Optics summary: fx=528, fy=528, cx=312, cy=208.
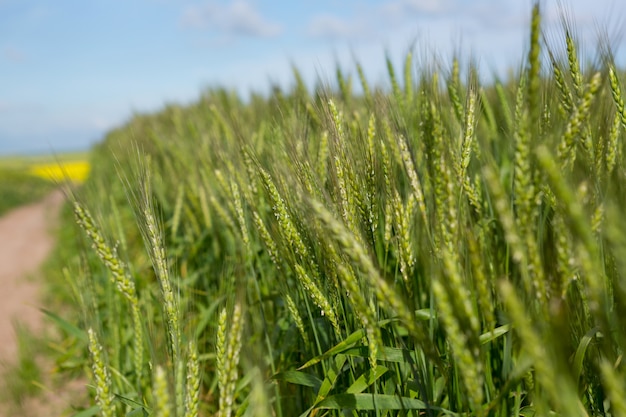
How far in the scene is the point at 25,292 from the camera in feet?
17.7

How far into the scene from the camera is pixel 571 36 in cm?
120

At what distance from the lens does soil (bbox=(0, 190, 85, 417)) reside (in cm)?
257

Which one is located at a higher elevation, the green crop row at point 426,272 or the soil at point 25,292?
the green crop row at point 426,272

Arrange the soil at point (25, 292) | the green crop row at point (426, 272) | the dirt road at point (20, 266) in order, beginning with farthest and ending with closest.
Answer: the dirt road at point (20, 266)
the soil at point (25, 292)
the green crop row at point (426, 272)

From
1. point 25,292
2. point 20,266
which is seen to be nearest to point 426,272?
point 25,292

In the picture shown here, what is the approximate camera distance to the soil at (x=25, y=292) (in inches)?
101

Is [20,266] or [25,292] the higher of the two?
[20,266]

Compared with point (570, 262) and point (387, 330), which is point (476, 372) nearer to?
point (570, 262)

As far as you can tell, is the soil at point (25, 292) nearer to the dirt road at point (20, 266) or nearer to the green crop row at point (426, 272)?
the dirt road at point (20, 266)

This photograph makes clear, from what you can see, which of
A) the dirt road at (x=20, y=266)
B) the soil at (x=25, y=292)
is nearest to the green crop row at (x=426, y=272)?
the soil at (x=25, y=292)

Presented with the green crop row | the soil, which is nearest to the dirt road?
the soil

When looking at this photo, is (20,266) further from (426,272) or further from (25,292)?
(426,272)

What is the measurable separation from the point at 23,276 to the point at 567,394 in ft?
20.7

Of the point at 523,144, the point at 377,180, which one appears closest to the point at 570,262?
the point at 523,144
